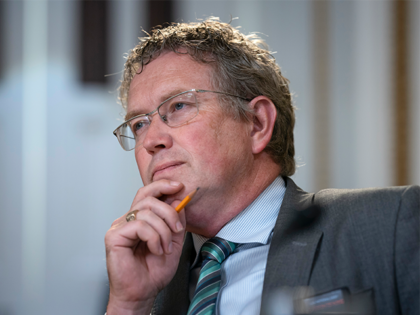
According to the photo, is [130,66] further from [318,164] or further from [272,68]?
[318,164]

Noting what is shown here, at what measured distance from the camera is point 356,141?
3.35m

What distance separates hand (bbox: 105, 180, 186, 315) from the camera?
1.09 meters

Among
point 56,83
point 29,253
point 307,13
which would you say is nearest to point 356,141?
point 307,13

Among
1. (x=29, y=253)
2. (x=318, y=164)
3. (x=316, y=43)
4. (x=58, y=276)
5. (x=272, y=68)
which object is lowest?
(x=58, y=276)

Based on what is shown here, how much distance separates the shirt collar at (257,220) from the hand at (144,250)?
0.66 ft

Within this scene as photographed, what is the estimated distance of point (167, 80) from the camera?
1335mm

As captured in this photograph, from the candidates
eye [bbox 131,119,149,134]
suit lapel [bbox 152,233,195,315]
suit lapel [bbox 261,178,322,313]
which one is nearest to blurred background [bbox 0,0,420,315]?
eye [bbox 131,119,149,134]

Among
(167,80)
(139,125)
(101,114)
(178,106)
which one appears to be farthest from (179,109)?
(101,114)

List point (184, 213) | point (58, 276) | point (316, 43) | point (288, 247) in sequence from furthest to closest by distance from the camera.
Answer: point (316, 43) → point (58, 276) → point (184, 213) → point (288, 247)

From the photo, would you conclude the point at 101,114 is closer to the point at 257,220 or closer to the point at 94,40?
the point at 94,40

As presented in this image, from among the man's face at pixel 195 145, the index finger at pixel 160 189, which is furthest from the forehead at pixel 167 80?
the index finger at pixel 160 189

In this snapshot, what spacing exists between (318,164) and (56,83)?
2.83 meters

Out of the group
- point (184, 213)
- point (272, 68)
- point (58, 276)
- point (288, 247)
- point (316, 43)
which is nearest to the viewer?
point (288, 247)

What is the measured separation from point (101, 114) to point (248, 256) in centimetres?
274
